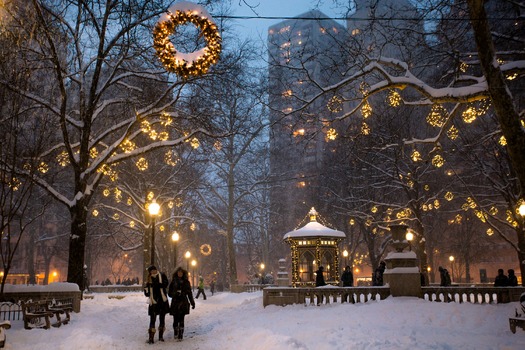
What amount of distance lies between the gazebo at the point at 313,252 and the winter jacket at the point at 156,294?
13.0m

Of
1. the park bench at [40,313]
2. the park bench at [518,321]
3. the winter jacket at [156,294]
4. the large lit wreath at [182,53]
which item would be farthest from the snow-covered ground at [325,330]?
the large lit wreath at [182,53]

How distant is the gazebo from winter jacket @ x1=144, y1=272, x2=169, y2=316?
13.0 meters

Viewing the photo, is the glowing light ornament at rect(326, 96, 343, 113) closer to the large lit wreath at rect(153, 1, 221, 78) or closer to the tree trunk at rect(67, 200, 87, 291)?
the large lit wreath at rect(153, 1, 221, 78)

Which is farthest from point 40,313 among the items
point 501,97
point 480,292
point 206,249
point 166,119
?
point 206,249

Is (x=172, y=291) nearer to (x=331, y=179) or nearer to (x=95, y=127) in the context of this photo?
(x=95, y=127)

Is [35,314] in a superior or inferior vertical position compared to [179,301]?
inferior

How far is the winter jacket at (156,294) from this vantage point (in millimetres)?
11875

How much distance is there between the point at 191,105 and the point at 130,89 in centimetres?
326

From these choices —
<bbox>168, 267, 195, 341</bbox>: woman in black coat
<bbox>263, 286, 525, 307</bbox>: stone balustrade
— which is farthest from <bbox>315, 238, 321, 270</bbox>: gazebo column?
<bbox>168, 267, 195, 341</bbox>: woman in black coat

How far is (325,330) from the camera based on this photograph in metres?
11.8

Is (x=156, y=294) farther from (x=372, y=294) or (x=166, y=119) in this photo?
(x=166, y=119)

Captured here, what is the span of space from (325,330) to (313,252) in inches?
497

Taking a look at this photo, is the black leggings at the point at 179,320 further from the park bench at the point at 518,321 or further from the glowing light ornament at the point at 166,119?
the glowing light ornament at the point at 166,119

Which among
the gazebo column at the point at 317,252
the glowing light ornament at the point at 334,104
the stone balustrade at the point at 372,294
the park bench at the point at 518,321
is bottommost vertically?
the park bench at the point at 518,321
